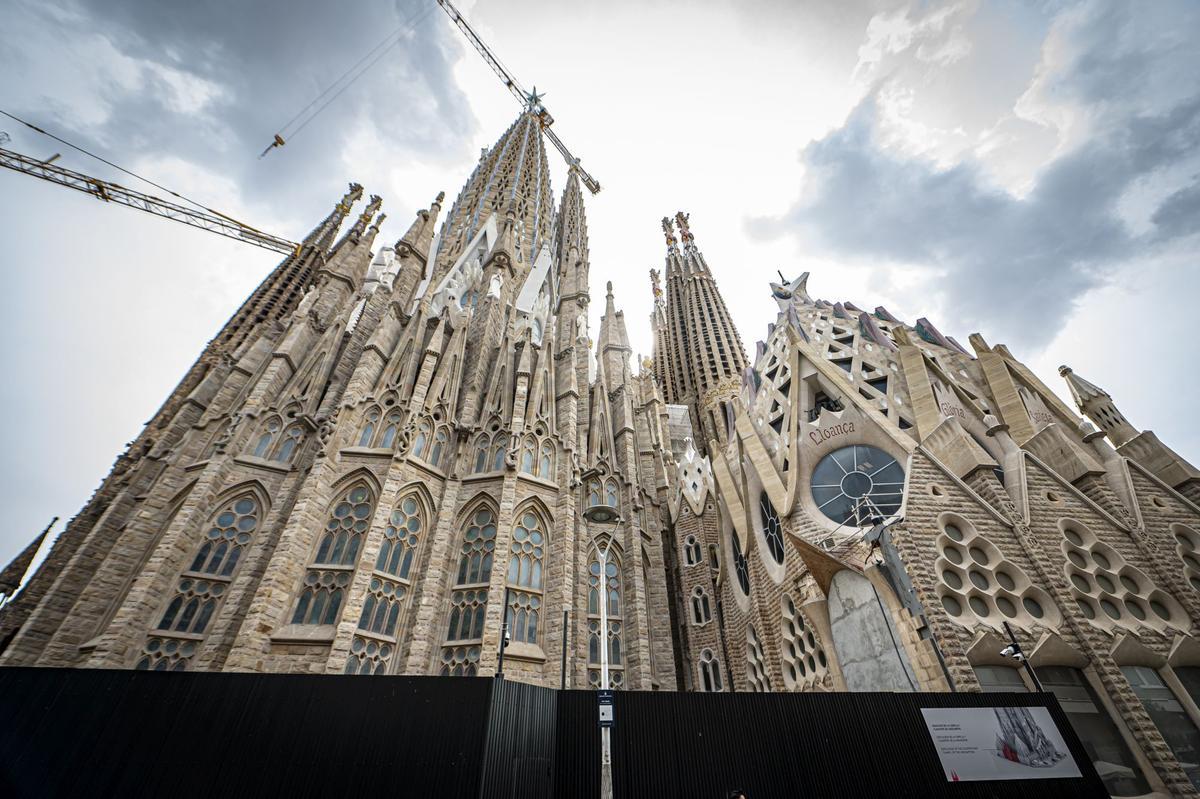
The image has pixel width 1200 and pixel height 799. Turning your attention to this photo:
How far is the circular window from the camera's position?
12.8 meters

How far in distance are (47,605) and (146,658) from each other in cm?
533

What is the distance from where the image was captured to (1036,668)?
9.88 metres

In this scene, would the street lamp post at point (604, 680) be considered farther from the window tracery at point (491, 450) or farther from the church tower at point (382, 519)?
the window tracery at point (491, 450)

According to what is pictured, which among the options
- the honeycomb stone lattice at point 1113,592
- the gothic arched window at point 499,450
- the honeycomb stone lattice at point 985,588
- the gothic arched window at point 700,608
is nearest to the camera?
the honeycomb stone lattice at point 985,588

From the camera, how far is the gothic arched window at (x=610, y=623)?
1521 centimetres

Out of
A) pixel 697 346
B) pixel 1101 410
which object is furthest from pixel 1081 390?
pixel 697 346

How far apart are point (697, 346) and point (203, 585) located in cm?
4775

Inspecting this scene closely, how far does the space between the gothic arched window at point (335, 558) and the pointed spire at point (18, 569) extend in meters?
22.1

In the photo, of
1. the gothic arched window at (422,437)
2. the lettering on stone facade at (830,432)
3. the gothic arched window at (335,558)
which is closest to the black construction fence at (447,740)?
the gothic arched window at (335,558)

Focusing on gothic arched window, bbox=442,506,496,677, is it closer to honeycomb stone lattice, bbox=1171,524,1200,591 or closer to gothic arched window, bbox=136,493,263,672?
gothic arched window, bbox=136,493,263,672

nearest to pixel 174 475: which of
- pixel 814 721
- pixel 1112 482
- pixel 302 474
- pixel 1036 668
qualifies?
pixel 302 474

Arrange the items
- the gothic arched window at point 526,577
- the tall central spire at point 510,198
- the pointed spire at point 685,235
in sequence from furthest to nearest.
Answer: the pointed spire at point 685,235 → the tall central spire at point 510,198 → the gothic arched window at point 526,577

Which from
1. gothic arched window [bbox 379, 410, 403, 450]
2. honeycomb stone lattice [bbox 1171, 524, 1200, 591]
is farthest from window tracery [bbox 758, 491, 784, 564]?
gothic arched window [bbox 379, 410, 403, 450]

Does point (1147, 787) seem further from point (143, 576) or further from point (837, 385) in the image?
point (143, 576)
